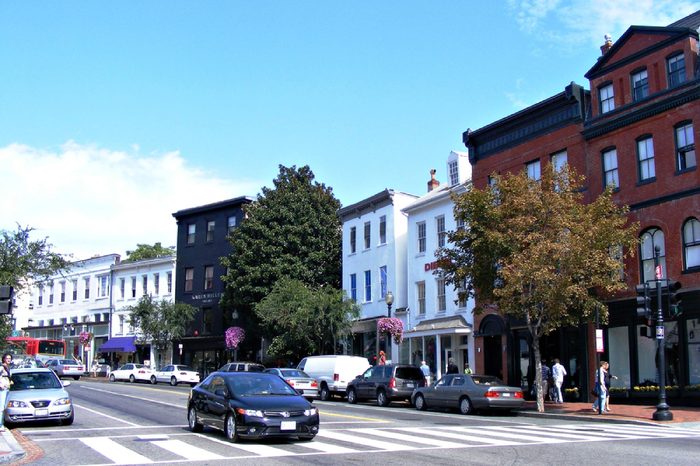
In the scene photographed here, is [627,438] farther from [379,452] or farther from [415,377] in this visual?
[415,377]

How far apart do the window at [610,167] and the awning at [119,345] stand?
4302 centimetres

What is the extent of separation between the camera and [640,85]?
28.7m

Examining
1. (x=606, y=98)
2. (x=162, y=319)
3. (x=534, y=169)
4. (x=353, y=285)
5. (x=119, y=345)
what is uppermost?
(x=606, y=98)

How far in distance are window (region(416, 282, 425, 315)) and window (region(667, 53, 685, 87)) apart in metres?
17.0

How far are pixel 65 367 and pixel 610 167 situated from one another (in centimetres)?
4203

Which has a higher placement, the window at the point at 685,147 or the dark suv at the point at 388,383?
the window at the point at 685,147

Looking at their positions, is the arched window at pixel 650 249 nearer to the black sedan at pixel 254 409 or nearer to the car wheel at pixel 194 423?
the black sedan at pixel 254 409

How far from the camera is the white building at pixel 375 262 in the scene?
41969mm

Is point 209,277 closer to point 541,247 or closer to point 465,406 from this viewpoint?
point 465,406

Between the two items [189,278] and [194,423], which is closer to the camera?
[194,423]

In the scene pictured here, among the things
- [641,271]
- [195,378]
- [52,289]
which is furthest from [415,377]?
[52,289]

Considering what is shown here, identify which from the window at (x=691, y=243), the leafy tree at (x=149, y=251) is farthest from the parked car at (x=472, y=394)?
the leafy tree at (x=149, y=251)

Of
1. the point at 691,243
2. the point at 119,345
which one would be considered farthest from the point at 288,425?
the point at 119,345

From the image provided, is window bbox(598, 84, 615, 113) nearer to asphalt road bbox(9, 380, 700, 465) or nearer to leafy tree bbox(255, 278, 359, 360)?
asphalt road bbox(9, 380, 700, 465)
